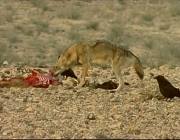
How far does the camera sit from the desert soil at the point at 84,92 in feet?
28.8

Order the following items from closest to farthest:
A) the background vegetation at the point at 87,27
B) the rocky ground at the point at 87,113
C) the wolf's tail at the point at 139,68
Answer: the rocky ground at the point at 87,113 < the wolf's tail at the point at 139,68 < the background vegetation at the point at 87,27

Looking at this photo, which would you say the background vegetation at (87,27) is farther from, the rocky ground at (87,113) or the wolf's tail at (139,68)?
the rocky ground at (87,113)

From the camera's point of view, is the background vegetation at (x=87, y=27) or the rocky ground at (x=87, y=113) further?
the background vegetation at (x=87, y=27)

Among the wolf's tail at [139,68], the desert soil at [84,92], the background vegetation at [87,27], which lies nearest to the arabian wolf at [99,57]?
the wolf's tail at [139,68]

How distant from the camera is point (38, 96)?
10930 mm

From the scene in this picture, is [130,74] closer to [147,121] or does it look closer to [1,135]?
[147,121]

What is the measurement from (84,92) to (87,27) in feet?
60.2

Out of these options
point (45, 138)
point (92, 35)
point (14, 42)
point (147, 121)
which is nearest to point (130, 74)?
point (147, 121)

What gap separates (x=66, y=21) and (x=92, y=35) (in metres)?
4.15

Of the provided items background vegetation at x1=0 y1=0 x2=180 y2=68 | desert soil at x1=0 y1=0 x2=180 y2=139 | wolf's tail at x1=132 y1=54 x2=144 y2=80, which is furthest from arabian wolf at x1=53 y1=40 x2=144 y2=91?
background vegetation at x1=0 y1=0 x2=180 y2=68

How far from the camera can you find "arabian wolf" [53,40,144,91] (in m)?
12.6

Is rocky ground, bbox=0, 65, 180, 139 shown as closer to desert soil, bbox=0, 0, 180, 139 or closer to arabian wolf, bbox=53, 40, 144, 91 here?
desert soil, bbox=0, 0, 180, 139

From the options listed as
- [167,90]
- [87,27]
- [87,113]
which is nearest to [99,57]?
[167,90]

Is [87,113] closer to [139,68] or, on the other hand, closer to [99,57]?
[139,68]
